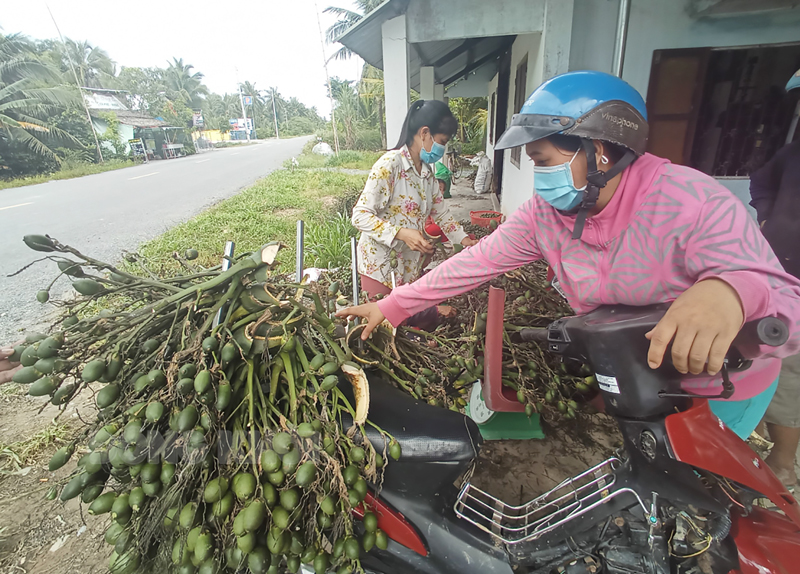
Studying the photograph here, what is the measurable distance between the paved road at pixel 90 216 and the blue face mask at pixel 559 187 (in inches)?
194

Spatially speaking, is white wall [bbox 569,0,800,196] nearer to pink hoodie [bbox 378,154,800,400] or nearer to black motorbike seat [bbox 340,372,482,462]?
pink hoodie [bbox 378,154,800,400]

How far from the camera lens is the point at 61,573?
1788 millimetres

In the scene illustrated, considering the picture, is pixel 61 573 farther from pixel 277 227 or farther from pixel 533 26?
pixel 277 227

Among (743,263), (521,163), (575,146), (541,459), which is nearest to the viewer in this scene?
(743,263)

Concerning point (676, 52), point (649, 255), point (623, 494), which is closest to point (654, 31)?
point (676, 52)

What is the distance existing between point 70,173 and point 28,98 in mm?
4809

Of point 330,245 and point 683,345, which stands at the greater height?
point 683,345

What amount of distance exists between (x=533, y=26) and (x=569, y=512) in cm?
396

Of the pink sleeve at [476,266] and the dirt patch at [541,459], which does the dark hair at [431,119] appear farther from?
the dirt patch at [541,459]

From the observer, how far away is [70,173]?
61.2 ft

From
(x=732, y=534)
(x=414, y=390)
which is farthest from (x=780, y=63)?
(x=414, y=390)

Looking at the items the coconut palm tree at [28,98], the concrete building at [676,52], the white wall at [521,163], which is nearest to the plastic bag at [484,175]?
the white wall at [521,163]

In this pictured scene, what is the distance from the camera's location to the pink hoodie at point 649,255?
890 millimetres

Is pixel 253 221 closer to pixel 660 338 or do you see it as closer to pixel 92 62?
pixel 660 338
